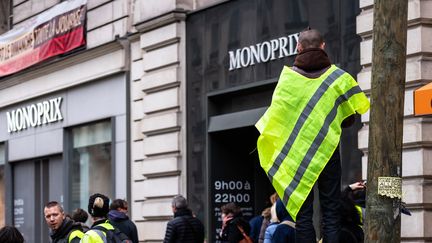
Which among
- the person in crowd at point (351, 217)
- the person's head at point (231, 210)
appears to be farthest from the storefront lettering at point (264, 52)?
the person in crowd at point (351, 217)

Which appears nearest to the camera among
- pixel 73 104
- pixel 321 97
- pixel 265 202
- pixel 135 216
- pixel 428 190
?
pixel 321 97

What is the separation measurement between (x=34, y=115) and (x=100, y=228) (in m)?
16.5

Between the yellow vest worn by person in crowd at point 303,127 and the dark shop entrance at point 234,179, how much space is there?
11271 mm

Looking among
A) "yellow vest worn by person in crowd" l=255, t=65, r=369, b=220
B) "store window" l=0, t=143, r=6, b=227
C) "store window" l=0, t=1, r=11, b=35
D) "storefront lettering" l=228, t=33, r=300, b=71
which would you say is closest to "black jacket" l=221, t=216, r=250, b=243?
"storefront lettering" l=228, t=33, r=300, b=71

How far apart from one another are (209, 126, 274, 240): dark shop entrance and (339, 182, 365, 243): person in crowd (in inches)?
417

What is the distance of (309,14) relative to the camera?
16.3 metres

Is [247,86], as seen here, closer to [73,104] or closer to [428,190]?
[428,190]

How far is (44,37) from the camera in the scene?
83.8 feet

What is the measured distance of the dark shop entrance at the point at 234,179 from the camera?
62.7ft

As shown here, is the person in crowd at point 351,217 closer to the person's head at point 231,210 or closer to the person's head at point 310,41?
the person's head at point 310,41

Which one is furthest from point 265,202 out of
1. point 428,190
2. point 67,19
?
point 67,19

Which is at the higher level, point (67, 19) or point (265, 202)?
point (67, 19)

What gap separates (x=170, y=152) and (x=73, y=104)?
5.00m

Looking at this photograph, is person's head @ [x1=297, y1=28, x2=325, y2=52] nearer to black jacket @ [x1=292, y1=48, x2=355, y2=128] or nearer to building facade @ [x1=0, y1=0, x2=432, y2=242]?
black jacket @ [x1=292, y1=48, x2=355, y2=128]
